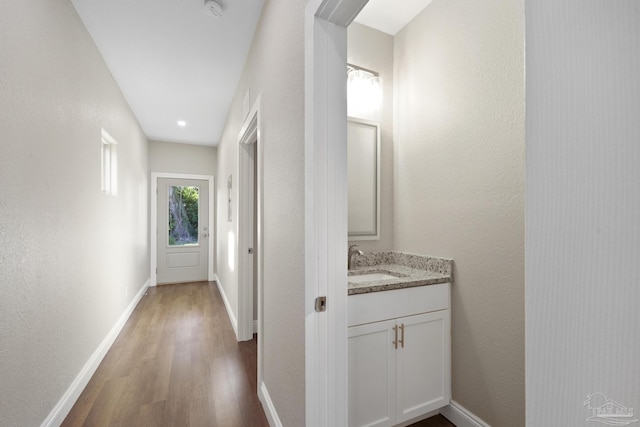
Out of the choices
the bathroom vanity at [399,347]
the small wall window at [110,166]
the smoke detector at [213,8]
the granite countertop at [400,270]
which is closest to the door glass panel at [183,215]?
the small wall window at [110,166]

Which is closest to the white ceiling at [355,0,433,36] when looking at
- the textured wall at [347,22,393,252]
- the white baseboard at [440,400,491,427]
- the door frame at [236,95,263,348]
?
the textured wall at [347,22,393,252]

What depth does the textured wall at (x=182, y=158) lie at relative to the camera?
5.18m

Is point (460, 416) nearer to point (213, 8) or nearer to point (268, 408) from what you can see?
point (268, 408)

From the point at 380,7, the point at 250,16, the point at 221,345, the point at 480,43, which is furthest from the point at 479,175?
the point at 221,345

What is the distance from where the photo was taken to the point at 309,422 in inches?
43.1

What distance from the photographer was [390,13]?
2.07 meters

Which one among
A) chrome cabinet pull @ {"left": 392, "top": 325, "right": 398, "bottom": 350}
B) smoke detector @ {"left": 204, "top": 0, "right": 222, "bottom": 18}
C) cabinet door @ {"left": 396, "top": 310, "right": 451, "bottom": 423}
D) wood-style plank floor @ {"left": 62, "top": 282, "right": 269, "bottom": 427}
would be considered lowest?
wood-style plank floor @ {"left": 62, "top": 282, "right": 269, "bottom": 427}

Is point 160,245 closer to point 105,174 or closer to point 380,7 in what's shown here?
point 105,174

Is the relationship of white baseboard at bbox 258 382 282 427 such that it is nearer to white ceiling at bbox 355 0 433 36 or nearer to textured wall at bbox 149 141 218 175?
white ceiling at bbox 355 0 433 36

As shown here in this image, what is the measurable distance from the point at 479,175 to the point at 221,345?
267cm

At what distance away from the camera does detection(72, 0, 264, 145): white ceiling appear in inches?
79.4

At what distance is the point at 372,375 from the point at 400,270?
0.73 meters

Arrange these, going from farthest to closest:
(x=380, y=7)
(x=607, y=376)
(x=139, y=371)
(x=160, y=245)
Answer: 1. (x=160, y=245)
2. (x=139, y=371)
3. (x=380, y=7)
4. (x=607, y=376)

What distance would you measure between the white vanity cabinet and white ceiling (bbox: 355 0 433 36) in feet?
6.29
